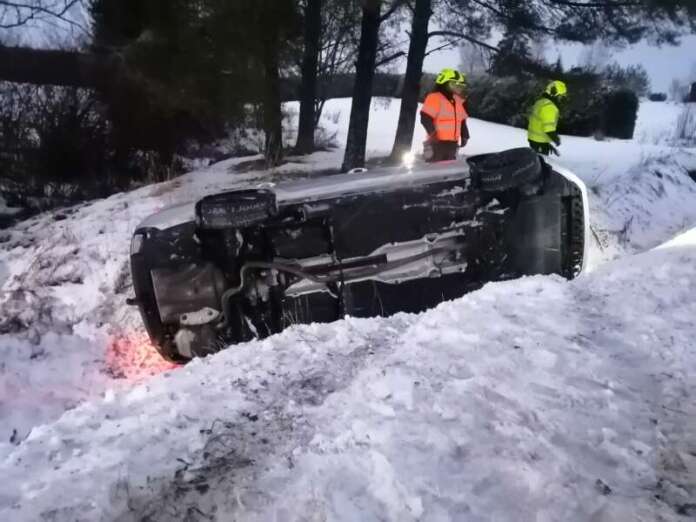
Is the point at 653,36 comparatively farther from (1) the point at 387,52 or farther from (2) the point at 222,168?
(2) the point at 222,168

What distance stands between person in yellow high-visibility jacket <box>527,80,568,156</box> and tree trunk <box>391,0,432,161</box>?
2.46 meters

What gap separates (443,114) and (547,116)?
6.43ft

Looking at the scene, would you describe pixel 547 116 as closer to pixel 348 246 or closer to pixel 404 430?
pixel 348 246

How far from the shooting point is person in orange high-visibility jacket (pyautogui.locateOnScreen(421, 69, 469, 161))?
22.2ft

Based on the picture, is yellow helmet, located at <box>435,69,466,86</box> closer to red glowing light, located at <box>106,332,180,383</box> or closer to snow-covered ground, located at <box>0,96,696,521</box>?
snow-covered ground, located at <box>0,96,696,521</box>

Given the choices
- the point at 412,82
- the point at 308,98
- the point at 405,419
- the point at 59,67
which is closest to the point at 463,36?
the point at 412,82

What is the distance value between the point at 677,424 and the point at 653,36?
907 centimetres

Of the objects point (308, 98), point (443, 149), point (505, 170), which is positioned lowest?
point (443, 149)

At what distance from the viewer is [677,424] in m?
2.23

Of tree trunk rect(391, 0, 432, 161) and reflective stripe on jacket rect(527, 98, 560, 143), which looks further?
tree trunk rect(391, 0, 432, 161)

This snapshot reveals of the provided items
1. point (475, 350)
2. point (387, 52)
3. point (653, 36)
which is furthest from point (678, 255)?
point (387, 52)

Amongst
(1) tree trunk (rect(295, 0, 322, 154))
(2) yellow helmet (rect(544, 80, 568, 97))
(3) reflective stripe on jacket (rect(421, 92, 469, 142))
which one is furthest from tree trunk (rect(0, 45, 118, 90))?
(2) yellow helmet (rect(544, 80, 568, 97))

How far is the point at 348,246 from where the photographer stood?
12.3 ft

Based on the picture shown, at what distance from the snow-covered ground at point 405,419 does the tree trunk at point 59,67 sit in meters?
7.81
